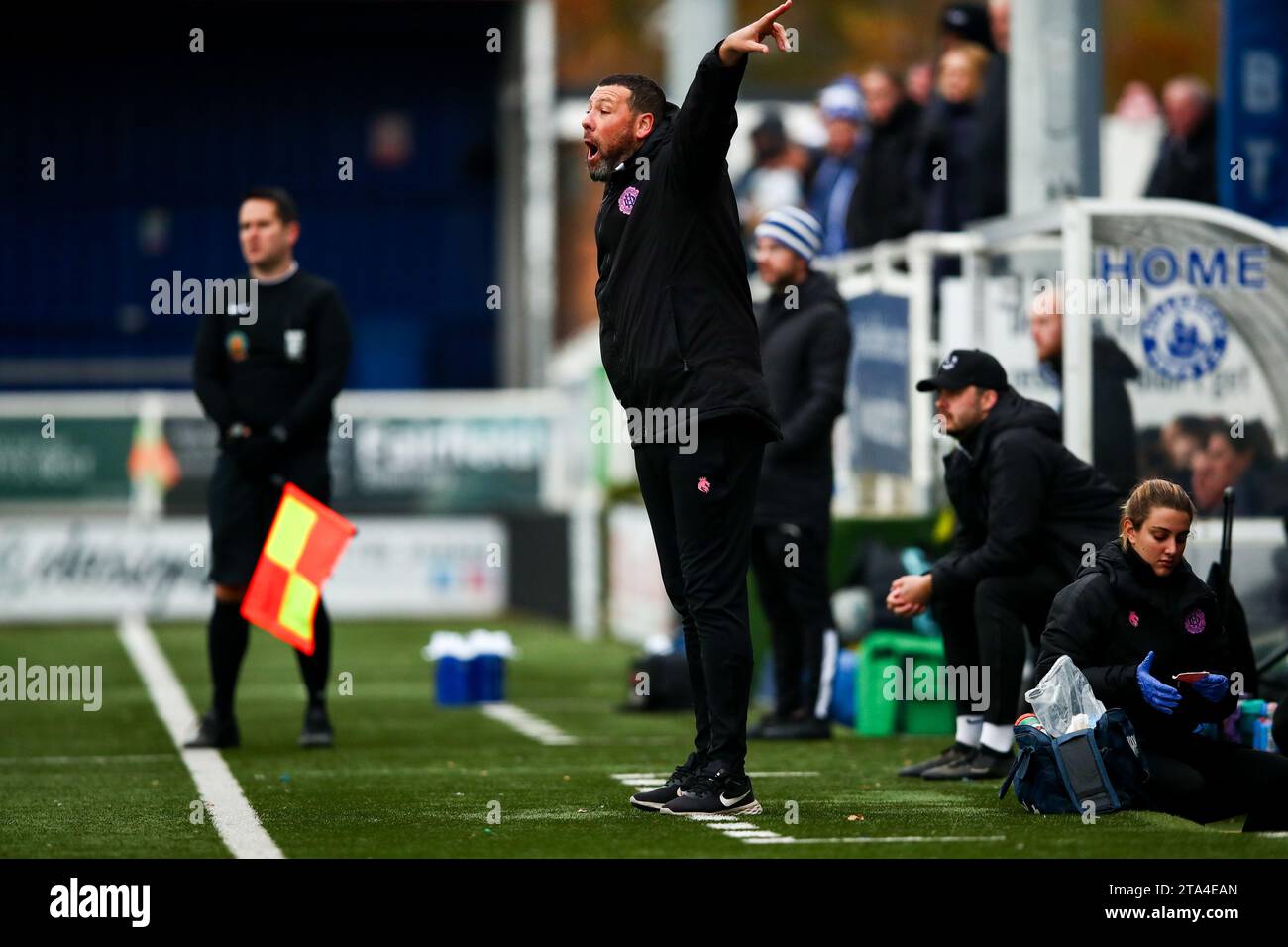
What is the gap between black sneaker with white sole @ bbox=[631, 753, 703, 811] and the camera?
7613 mm

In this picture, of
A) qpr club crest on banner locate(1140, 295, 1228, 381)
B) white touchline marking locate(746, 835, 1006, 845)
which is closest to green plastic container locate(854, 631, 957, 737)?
qpr club crest on banner locate(1140, 295, 1228, 381)

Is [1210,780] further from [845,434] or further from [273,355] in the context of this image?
[845,434]

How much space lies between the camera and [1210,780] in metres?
7.52

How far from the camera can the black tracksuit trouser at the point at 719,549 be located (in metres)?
7.41

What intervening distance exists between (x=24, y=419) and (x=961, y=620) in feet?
46.6

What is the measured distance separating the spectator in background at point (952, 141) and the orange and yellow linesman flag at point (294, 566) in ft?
15.5

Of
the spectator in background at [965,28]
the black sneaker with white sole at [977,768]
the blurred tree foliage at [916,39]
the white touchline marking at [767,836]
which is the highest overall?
the blurred tree foliage at [916,39]

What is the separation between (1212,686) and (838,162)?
344 inches

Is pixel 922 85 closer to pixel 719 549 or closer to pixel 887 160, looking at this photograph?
pixel 887 160

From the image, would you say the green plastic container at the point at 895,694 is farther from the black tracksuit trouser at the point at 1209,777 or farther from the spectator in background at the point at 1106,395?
the black tracksuit trouser at the point at 1209,777

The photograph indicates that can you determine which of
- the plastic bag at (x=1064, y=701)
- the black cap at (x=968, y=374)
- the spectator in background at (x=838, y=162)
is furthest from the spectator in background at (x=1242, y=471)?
the spectator in background at (x=838, y=162)

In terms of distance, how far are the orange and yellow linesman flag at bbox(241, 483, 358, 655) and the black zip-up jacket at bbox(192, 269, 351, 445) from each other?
1.10 feet

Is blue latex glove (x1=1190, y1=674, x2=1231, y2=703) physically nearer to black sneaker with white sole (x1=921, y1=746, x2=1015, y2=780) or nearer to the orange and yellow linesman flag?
black sneaker with white sole (x1=921, y1=746, x2=1015, y2=780)
